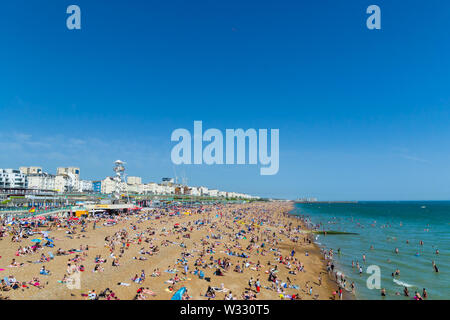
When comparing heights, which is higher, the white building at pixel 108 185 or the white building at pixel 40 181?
the white building at pixel 40 181

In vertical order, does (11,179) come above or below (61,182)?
above

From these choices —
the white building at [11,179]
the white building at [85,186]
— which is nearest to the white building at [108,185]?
the white building at [85,186]

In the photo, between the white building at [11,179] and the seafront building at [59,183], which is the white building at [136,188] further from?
the white building at [11,179]

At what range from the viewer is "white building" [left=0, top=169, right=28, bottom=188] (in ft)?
281

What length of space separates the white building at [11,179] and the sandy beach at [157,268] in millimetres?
70551

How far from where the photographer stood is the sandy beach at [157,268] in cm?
1545

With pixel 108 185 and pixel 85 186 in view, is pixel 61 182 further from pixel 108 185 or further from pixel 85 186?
pixel 108 185

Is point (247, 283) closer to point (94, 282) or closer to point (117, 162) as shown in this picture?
point (94, 282)

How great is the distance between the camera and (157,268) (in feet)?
64.7

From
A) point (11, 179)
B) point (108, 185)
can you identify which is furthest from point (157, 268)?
point (108, 185)

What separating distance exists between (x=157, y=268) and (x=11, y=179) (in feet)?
312

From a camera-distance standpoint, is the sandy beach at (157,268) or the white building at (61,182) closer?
the sandy beach at (157,268)

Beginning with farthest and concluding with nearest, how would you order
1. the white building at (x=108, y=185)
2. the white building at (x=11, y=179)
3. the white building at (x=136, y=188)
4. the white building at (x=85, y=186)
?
the white building at (x=136, y=188)
the white building at (x=108, y=185)
the white building at (x=85, y=186)
the white building at (x=11, y=179)
